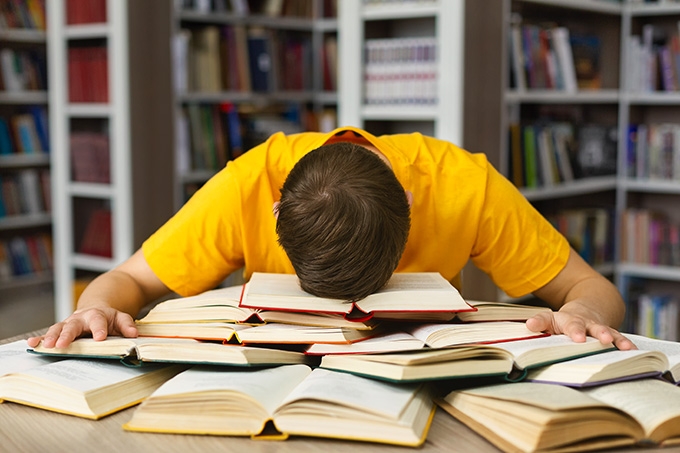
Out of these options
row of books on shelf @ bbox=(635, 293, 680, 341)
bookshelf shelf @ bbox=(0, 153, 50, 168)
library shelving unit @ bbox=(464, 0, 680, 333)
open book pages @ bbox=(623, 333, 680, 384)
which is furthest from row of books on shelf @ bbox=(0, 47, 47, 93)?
open book pages @ bbox=(623, 333, 680, 384)

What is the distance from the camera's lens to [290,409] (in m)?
0.81

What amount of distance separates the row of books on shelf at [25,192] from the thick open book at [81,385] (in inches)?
160

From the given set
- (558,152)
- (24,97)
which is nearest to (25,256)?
(24,97)

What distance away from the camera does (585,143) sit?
3.83 meters

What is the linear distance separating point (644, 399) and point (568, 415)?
122 millimetres

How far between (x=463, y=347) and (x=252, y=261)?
0.65 metres

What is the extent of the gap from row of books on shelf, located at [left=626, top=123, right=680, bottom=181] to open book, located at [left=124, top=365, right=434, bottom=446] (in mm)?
3397

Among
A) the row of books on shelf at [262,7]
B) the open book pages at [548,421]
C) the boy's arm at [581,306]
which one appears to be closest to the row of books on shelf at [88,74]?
the row of books on shelf at [262,7]

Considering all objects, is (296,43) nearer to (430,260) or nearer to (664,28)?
(664,28)

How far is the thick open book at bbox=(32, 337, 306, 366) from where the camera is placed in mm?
910

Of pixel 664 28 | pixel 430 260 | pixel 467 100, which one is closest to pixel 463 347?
pixel 430 260

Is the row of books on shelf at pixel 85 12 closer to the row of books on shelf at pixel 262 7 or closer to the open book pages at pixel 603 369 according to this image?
the row of books on shelf at pixel 262 7

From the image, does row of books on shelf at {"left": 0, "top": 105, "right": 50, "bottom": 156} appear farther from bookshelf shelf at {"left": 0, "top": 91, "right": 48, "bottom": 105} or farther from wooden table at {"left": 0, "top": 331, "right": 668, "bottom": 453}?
wooden table at {"left": 0, "top": 331, "right": 668, "bottom": 453}

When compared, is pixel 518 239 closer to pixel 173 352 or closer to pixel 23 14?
pixel 173 352
